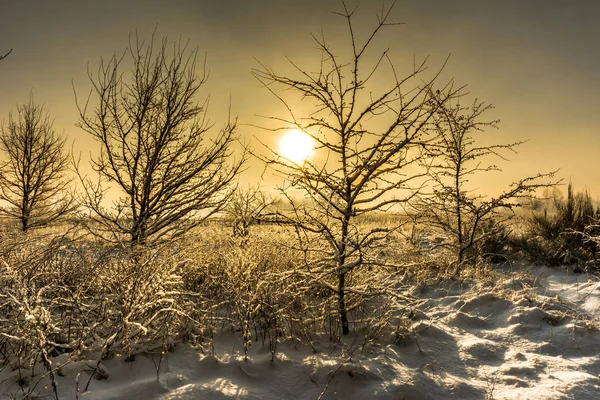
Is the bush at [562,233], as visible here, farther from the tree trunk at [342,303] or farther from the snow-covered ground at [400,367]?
the tree trunk at [342,303]

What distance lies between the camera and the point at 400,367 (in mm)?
3059

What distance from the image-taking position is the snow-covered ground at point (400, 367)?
8.68 ft

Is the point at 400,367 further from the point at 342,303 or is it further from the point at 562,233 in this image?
the point at 562,233

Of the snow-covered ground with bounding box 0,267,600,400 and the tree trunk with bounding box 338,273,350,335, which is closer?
the snow-covered ground with bounding box 0,267,600,400

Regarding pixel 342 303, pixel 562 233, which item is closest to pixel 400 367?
pixel 342 303

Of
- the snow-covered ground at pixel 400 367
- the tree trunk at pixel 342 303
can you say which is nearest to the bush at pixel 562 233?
Result: the snow-covered ground at pixel 400 367

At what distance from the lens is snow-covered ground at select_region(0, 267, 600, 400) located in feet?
8.68

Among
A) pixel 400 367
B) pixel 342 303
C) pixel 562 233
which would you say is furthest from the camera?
pixel 562 233

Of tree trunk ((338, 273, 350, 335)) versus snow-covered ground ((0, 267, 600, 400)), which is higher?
tree trunk ((338, 273, 350, 335))

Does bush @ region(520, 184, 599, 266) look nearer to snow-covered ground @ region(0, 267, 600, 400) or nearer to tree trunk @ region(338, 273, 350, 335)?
snow-covered ground @ region(0, 267, 600, 400)

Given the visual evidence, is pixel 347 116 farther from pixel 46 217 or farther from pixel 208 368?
pixel 46 217

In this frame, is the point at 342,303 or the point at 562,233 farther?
the point at 562,233

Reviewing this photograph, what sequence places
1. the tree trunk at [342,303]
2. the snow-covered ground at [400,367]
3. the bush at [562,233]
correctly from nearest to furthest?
the snow-covered ground at [400,367]
the tree trunk at [342,303]
the bush at [562,233]

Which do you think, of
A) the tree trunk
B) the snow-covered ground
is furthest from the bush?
the tree trunk
